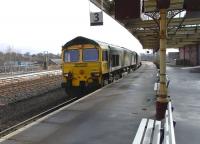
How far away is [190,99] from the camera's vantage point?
1492 cm

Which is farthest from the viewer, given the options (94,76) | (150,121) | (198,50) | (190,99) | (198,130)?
(198,50)

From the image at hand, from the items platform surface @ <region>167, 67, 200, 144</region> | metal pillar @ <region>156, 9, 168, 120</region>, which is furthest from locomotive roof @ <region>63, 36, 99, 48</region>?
metal pillar @ <region>156, 9, 168, 120</region>

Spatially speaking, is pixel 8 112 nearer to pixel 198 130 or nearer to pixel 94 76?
pixel 94 76

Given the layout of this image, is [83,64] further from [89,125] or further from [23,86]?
[89,125]

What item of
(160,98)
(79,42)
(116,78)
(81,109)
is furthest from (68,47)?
(160,98)

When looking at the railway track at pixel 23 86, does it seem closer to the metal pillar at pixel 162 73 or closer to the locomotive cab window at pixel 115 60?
the locomotive cab window at pixel 115 60

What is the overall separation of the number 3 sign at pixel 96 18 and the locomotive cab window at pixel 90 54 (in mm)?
1507

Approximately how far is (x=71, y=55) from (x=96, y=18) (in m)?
2.68

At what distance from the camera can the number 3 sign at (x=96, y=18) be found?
20053mm

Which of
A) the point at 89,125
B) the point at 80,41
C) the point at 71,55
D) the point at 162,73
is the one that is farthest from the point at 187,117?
the point at 71,55

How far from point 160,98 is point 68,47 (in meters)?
12.0

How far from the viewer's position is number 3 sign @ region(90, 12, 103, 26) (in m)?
20.1

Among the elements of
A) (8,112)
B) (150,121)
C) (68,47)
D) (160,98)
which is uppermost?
(68,47)

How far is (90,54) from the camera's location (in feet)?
67.7
